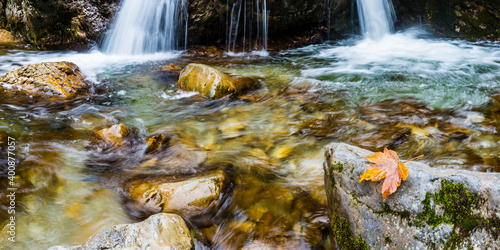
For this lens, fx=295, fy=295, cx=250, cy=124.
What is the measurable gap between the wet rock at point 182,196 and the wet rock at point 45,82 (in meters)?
4.02

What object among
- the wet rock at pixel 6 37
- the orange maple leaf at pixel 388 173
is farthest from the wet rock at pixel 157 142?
the wet rock at pixel 6 37

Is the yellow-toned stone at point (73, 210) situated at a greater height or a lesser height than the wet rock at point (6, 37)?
lesser

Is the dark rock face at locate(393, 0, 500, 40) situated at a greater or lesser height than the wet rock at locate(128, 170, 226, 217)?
greater

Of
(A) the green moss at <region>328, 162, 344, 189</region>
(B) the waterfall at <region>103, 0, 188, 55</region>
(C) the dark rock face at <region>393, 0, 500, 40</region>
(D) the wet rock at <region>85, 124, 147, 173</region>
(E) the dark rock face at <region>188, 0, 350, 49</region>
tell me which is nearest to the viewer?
(A) the green moss at <region>328, 162, 344, 189</region>

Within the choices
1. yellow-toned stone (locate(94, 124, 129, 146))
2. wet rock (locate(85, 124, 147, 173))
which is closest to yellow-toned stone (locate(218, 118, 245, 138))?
wet rock (locate(85, 124, 147, 173))

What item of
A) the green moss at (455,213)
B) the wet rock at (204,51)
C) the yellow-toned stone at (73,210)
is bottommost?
the yellow-toned stone at (73,210)

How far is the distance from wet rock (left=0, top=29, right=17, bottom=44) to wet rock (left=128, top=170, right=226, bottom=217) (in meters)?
10.9

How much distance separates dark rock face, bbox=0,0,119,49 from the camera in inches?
365

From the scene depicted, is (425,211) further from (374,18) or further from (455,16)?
(455,16)

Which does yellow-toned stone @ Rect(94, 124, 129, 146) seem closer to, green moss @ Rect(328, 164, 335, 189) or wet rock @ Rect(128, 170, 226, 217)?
wet rock @ Rect(128, 170, 226, 217)

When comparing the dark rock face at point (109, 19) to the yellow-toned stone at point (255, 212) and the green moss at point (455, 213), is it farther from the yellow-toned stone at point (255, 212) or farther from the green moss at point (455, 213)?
the green moss at point (455, 213)

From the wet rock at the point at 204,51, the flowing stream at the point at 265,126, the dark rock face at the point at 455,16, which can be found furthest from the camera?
the dark rock face at the point at 455,16

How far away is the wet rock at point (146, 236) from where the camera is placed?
201 cm

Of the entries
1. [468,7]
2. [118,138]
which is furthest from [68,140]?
[468,7]
